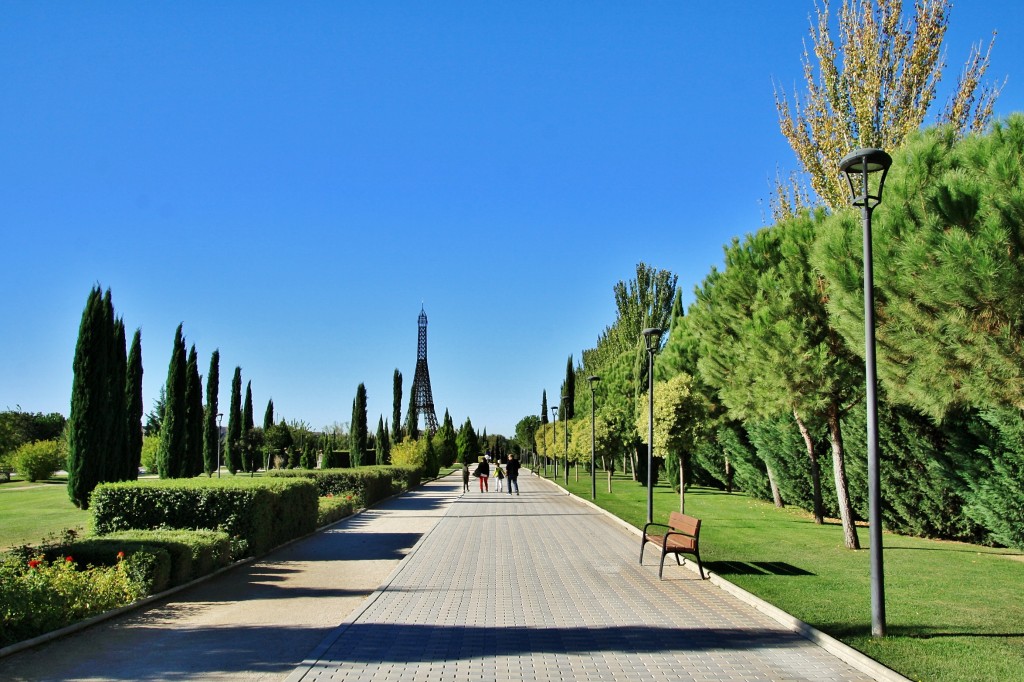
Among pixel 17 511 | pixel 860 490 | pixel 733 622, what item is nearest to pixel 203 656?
pixel 733 622

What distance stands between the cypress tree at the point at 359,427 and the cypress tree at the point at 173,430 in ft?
66.6

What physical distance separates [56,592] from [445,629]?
3847 millimetres

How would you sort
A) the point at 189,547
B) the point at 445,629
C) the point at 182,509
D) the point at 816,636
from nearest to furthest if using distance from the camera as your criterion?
the point at 816,636 < the point at 445,629 < the point at 189,547 < the point at 182,509

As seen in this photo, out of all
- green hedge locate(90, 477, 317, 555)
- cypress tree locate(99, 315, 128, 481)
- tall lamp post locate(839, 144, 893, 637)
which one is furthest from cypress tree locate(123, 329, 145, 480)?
tall lamp post locate(839, 144, 893, 637)

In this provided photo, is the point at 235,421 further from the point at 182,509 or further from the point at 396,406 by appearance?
the point at 182,509

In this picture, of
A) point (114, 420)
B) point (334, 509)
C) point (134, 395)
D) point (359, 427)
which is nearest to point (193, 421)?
point (134, 395)

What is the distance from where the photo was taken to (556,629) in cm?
777

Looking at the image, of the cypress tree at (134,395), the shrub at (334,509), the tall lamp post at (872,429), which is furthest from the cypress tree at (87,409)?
the tall lamp post at (872,429)

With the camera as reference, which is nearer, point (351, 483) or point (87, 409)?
point (87, 409)

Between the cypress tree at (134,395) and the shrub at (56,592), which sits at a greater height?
the cypress tree at (134,395)

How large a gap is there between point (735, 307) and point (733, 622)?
421 inches

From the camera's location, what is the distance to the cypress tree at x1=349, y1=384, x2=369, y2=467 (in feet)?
169

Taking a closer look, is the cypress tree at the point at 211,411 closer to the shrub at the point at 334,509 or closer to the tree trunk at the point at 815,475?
the shrub at the point at 334,509

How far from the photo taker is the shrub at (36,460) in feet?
136
